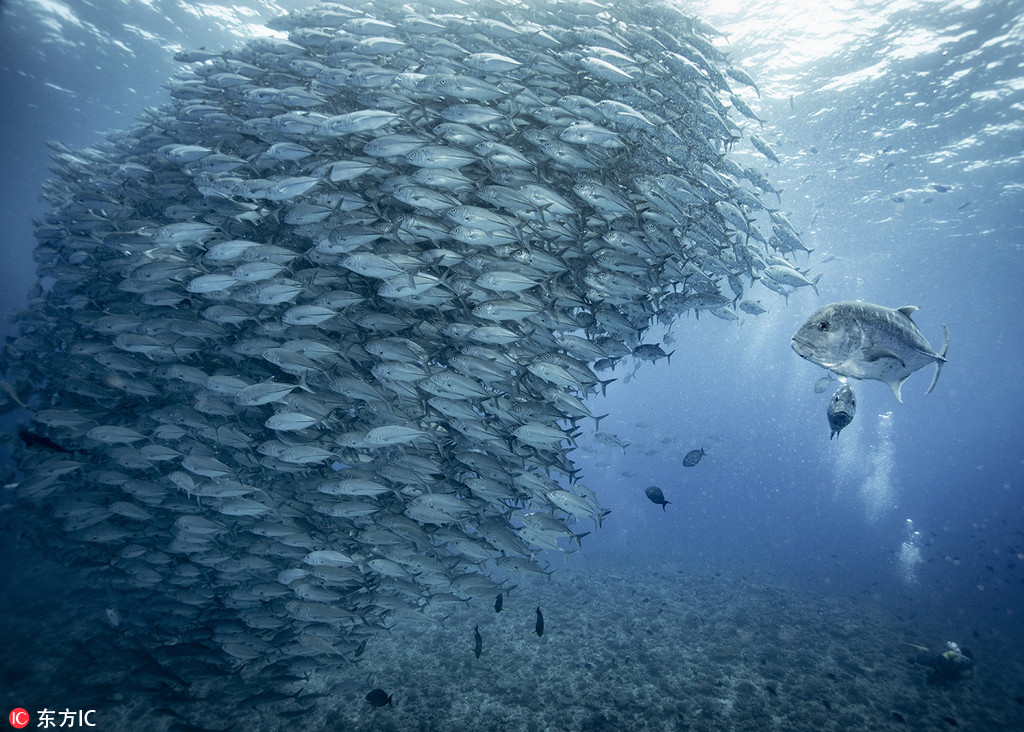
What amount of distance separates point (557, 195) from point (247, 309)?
442 centimetres

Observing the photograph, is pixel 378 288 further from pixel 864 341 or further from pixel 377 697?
pixel 377 697

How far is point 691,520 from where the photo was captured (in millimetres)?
46344

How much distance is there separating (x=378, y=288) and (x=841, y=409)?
5.90 m

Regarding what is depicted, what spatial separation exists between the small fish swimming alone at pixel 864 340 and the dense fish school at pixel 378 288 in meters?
2.48

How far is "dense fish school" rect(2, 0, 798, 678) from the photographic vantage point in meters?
4.64

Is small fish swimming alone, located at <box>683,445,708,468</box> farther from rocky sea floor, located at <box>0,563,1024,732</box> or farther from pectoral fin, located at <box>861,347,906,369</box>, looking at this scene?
pectoral fin, located at <box>861,347,906,369</box>

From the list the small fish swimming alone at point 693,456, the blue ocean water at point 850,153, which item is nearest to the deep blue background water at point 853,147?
the blue ocean water at point 850,153

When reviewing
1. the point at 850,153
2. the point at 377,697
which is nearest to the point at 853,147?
the point at 850,153

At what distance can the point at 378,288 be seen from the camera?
5.67 meters

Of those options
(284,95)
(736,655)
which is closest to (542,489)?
(284,95)

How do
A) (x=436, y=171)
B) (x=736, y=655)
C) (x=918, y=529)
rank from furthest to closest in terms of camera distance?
(x=918, y=529) < (x=736, y=655) < (x=436, y=171)

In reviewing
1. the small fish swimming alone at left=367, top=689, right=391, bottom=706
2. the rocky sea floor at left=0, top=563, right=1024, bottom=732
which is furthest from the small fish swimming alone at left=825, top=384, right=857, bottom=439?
the small fish swimming alone at left=367, top=689, right=391, bottom=706

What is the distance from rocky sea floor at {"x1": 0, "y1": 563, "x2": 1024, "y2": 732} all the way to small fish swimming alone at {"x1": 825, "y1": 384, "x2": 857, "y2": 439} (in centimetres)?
674

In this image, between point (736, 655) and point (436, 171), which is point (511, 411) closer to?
point (436, 171)
